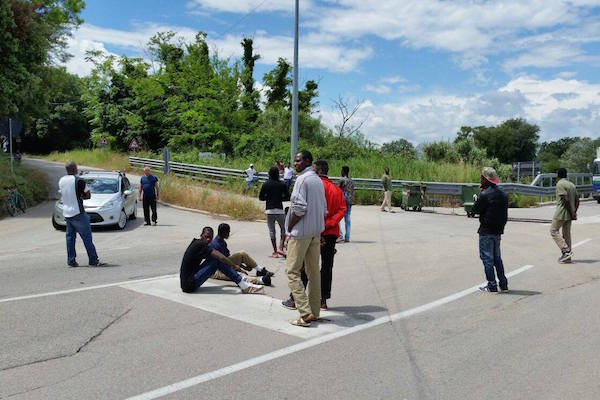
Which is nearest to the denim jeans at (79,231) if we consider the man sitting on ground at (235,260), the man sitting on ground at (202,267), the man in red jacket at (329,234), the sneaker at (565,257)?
the man sitting on ground at (235,260)

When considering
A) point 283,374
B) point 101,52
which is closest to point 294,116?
point 283,374

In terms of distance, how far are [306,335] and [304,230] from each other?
1.17 meters

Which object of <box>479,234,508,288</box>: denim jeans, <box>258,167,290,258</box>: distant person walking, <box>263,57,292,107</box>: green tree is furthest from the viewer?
<box>263,57,292,107</box>: green tree

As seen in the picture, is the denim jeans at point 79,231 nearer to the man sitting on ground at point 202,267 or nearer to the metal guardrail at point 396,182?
the man sitting on ground at point 202,267

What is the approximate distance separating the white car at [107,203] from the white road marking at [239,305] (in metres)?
7.66

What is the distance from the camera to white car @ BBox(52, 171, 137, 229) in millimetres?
15922

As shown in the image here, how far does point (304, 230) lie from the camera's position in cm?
649

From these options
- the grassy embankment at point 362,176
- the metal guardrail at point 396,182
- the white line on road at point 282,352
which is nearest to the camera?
the white line on road at point 282,352

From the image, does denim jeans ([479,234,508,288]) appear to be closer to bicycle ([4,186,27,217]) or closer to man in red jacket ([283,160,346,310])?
man in red jacket ([283,160,346,310])

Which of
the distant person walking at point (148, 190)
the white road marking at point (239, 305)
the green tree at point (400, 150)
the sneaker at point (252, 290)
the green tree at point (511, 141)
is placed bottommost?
the white road marking at point (239, 305)

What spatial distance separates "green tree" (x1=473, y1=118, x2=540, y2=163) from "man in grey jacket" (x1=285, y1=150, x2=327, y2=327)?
310ft

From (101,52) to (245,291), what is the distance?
53.7 meters

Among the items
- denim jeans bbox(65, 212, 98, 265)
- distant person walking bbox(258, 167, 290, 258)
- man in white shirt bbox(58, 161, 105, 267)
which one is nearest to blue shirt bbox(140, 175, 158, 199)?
distant person walking bbox(258, 167, 290, 258)

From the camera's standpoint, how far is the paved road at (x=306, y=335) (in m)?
4.76
